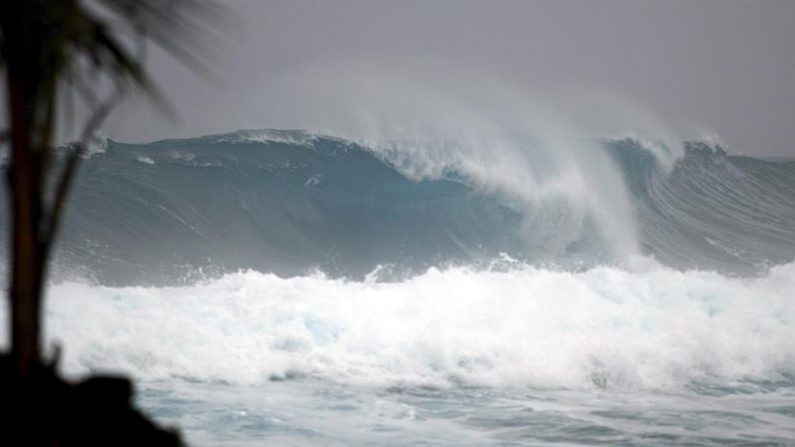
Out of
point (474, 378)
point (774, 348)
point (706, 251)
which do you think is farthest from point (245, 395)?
point (706, 251)

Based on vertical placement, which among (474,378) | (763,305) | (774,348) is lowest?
(474,378)

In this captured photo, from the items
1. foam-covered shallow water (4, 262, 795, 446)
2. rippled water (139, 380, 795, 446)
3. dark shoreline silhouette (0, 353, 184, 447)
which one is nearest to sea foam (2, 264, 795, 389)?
foam-covered shallow water (4, 262, 795, 446)

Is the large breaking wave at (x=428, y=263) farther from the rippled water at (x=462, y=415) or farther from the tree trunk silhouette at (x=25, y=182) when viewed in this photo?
the tree trunk silhouette at (x=25, y=182)

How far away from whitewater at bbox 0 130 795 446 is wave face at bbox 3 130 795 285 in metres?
0.06

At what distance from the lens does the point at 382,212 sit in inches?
873

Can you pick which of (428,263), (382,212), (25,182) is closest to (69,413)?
(25,182)

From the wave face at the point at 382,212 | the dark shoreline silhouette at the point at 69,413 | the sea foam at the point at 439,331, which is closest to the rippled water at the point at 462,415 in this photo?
the sea foam at the point at 439,331

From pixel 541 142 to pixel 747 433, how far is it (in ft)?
55.3

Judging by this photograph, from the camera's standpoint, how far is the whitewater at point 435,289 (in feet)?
33.9

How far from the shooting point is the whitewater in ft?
33.9

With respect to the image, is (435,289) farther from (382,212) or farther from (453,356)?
(382,212)

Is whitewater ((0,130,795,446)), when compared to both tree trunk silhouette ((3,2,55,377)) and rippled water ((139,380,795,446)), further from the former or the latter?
tree trunk silhouette ((3,2,55,377))

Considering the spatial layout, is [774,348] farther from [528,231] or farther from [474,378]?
[528,231]

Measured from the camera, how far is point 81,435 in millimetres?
2658
